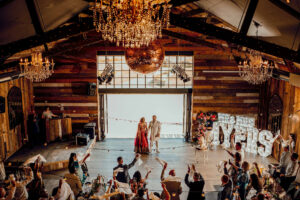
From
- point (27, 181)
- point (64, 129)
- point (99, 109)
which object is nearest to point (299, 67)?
point (27, 181)

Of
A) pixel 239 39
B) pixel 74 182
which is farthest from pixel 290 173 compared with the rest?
pixel 74 182

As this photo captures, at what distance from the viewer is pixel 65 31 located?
5.46m

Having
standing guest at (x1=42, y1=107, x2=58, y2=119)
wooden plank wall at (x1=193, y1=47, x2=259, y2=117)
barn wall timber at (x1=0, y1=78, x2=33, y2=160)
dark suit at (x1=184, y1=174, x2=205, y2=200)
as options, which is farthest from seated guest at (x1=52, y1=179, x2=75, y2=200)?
wooden plank wall at (x1=193, y1=47, x2=259, y2=117)

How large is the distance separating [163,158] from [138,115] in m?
5.13

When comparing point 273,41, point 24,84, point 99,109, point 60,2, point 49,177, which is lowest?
point 49,177

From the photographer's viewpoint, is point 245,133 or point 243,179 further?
point 245,133

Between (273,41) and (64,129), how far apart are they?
8.36m

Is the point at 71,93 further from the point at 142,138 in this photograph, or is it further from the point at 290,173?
the point at 290,173

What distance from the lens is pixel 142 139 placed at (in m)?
9.45

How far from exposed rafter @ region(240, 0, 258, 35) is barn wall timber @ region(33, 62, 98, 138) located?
707 centimetres

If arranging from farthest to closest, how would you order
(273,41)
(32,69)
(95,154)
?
(95,154) → (32,69) → (273,41)

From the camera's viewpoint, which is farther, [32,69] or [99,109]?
[99,109]

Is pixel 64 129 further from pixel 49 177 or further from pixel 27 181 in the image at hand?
pixel 27 181

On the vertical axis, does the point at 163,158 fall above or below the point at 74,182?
below
